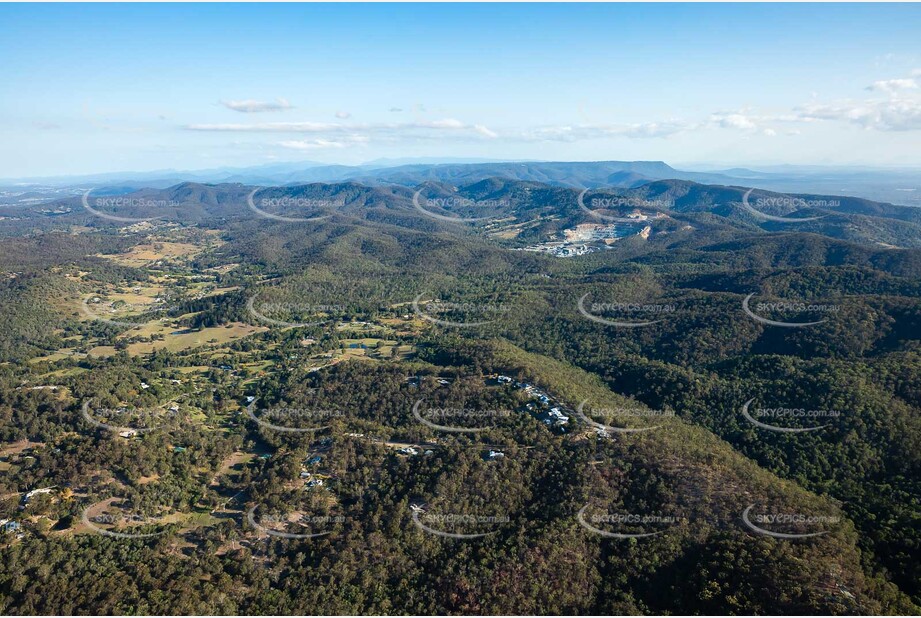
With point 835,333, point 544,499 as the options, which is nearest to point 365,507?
point 544,499

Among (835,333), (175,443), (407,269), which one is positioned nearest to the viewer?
(175,443)

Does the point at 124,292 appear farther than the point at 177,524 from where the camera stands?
Yes

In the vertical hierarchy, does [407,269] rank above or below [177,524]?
above

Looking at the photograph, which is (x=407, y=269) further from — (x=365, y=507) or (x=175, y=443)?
(x=365, y=507)

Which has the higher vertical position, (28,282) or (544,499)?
(28,282)

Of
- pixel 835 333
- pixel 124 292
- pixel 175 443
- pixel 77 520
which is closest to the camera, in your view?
pixel 77 520

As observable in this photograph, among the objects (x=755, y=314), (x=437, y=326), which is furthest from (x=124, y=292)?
(x=755, y=314)

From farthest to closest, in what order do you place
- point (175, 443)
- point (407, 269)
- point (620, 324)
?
1. point (407, 269)
2. point (620, 324)
3. point (175, 443)

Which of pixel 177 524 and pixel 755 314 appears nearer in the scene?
pixel 177 524

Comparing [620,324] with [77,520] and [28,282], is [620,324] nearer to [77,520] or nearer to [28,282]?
[77,520]
